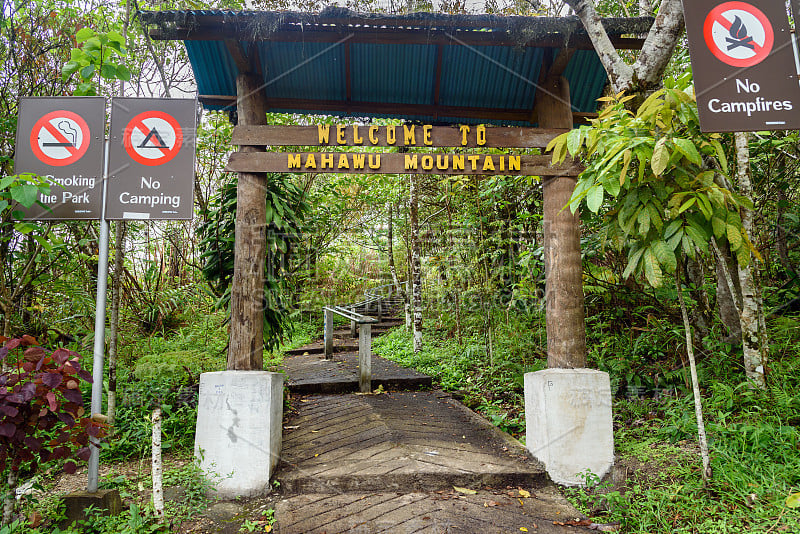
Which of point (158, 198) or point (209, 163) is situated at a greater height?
point (209, 163)

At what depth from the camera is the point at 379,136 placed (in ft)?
14.8

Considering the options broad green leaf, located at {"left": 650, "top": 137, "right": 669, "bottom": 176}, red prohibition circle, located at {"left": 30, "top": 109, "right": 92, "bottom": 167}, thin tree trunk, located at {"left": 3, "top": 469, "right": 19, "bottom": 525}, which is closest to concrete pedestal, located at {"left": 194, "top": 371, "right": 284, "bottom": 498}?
thin tree trunk, located at {"left": 3, "top": 469, "right": 19, "bottom": 525}

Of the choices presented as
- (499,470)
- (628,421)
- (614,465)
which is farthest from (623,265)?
(499,470)

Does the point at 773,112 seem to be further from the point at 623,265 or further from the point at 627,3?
the point at 627,3

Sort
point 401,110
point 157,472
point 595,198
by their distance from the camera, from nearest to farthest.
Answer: point 595,198 < point 157,472 < point 401,110

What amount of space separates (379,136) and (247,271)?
1738 millimetres

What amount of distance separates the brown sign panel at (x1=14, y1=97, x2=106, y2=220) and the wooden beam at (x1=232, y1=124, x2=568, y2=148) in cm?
117

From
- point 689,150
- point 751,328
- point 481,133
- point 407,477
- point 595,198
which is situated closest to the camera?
point 689,150

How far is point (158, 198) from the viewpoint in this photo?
3613 mm

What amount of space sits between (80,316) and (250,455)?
355cm

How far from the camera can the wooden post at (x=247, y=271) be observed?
4.31 meters

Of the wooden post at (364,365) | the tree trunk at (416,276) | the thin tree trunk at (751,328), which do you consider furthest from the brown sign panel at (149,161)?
the tree trunk at (416,276)

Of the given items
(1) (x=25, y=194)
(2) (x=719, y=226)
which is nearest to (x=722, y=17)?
(2) (x=719, y=226)

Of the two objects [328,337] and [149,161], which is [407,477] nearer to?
[149,161]
